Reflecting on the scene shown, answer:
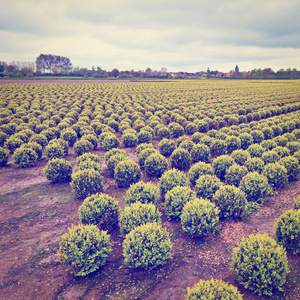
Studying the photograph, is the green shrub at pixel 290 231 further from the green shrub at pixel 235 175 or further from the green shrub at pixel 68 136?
the green shrub at pixel 68 136

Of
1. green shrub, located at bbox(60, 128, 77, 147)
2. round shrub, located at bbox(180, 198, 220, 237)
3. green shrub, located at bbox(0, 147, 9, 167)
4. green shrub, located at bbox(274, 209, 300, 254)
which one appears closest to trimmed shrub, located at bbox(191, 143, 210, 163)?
round shrub, located at bbox(180, 198, 220, 237)

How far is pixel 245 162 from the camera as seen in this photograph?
11.0 meters

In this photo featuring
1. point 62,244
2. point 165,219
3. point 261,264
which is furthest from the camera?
point 165,219

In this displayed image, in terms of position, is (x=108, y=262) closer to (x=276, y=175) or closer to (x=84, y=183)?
(x=84, y=183)

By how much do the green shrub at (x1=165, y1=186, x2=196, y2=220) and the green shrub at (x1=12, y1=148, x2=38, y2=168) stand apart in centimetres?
984

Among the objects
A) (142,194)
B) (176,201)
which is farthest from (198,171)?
(142,194)

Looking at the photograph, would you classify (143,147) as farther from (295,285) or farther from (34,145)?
(295,285)

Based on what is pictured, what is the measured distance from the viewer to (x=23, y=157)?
1284 centimetres

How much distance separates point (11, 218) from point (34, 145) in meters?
6.80

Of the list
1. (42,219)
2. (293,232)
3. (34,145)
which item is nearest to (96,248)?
(42,219)

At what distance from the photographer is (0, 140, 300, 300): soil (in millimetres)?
5254

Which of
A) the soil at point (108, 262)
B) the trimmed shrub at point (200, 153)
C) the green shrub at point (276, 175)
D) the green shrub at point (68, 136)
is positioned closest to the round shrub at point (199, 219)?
the soil at point (108, 262)

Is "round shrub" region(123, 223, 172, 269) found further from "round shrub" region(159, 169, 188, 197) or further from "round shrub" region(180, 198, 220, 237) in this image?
"round shrub" region(159, 169, 188, 197)

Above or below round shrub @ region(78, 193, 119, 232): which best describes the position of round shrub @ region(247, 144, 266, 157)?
above
